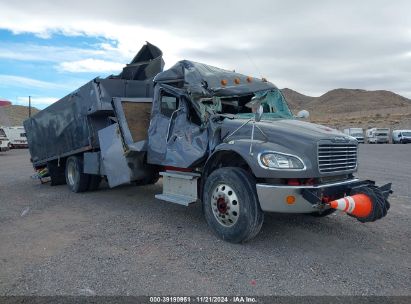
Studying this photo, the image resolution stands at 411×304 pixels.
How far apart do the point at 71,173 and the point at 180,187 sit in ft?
15.6

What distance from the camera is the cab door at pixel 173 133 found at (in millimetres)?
6449

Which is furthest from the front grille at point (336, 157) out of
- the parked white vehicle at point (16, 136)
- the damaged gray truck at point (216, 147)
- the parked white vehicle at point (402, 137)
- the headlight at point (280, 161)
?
the parked white vehicle at point (402, 137)

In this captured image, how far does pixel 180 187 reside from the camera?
674cm

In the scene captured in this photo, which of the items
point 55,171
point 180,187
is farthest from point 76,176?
point 180,187

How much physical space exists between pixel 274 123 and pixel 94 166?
15.5 ft

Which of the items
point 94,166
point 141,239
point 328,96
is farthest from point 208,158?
point 328,96

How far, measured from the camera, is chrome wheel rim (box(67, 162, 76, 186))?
1022 centimetres

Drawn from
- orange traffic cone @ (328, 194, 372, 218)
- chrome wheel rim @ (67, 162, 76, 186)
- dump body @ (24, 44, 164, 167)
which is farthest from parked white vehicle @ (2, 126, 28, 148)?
orange traffic cone @ (328, 194, 372, 218)

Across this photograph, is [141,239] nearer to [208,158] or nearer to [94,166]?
[208,158]

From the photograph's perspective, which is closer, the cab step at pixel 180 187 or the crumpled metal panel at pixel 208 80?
the cab step at pixel 180 187

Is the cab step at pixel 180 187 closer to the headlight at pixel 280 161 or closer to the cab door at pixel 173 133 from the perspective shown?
the cab door at pixel 173 133

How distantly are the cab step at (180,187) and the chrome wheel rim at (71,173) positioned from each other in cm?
404

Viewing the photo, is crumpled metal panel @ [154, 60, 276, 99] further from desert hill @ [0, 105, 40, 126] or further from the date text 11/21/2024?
desert hill @ [0, 105, 40, 126]

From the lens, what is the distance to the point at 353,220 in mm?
6891
